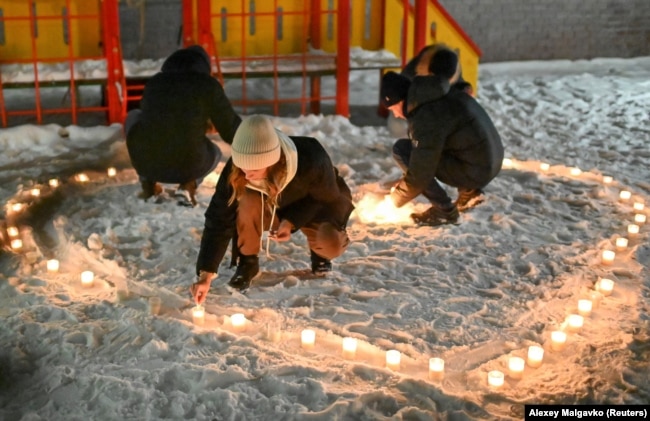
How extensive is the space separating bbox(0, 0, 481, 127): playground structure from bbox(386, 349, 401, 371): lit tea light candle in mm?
5000

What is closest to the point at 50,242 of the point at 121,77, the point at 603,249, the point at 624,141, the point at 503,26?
the point at 121,77

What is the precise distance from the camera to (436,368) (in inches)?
161

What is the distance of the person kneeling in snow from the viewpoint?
5906mm

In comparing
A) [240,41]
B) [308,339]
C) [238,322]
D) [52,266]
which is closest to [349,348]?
[308,339]

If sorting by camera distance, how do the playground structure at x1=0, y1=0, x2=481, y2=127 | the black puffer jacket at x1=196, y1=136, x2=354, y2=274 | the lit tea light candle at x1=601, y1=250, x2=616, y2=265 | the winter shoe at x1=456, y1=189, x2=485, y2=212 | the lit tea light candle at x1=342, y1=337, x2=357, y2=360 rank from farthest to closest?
the playground structure at x1=0, y1=0, x2=481, y2=127 → the winter shoe at x1=456, y1=189, x2=485, y2=212 → the lit tea light candle at x1=601, y1=250, x2=616, y2=265 → the black puffer jacket at x1=196, y1=136, x2=354, y2=274 → the lit tea light candle at x1=342, y1=337, x2=357, y2=360

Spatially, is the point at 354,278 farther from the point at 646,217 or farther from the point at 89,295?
the point at 646,217

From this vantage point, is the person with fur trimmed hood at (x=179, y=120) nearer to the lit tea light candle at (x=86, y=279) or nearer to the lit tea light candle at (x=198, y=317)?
the lit tea light candle at (x=86, y=279)

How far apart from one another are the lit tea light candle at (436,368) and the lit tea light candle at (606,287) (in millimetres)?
1529

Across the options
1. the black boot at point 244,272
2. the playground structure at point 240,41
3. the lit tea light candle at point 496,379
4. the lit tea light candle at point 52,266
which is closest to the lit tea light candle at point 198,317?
the black boot at point 244,272

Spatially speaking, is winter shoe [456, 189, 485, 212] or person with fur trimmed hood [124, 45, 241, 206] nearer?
person with fur trimmed hood [124, 45, 241, 206]

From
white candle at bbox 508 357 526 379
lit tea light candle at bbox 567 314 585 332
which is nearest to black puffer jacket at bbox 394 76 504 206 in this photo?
lit tea light candle at bbox 567 314 585 332

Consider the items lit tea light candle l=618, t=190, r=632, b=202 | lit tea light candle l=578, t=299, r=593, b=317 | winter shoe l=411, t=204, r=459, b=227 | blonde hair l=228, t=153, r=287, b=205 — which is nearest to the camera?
blonde hair l=228, t=153, r=287, b=205

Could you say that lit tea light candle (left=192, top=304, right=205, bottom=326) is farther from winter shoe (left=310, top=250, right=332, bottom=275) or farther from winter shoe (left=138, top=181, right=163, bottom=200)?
winter shoe (left=138, top=181, right=163, bottom=200)

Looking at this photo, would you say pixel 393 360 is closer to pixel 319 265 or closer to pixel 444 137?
pixel 319 265
